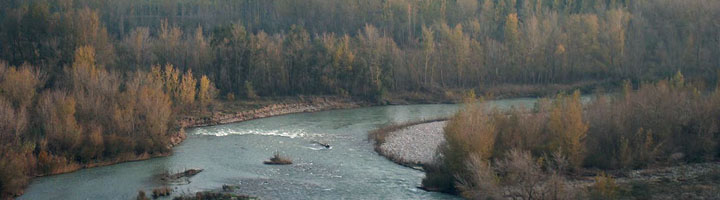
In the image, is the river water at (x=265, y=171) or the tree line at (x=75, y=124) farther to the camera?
the tree line at (x=75, y=124)

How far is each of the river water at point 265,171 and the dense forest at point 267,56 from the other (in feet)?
5.98

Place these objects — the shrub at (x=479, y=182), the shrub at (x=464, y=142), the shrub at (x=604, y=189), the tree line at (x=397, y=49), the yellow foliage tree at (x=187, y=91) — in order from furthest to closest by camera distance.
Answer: the tree line at (x=397, y=49), the yellow foliage tree at (x=187, y=91), the shrub at (x=464, y=142), the shrub at (x=479, y=182), the shrub at (x=604, y=189)

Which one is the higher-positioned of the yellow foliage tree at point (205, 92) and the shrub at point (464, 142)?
the shrub at point (464, 142)

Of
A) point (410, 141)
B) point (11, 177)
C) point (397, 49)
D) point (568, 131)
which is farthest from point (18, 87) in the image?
point (397, 49)

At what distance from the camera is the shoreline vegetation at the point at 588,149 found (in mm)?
23500

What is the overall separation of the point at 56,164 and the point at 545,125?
2071cm

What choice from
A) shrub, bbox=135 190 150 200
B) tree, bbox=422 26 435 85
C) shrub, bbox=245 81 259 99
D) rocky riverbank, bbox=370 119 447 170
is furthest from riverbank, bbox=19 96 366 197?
rocky riverbank, bbox=370 119 447 170

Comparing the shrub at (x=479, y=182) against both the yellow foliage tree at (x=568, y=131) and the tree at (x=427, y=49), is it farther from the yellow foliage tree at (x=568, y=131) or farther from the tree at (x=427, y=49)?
the tree at (x=427, y=49)

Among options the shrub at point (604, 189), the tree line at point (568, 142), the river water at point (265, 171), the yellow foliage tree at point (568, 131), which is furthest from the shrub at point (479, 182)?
the yellow foliage tree at point (568, 131)

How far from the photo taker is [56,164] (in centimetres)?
2958

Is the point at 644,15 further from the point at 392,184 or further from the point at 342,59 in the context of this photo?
the point at 392,184

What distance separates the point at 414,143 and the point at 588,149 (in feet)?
32.4

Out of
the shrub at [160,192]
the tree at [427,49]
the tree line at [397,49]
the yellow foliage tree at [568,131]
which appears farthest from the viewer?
the tree at [427,49]

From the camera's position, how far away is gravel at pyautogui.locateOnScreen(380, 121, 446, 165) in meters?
32.7
